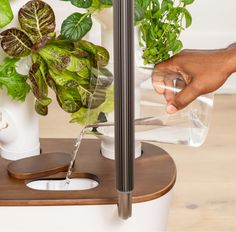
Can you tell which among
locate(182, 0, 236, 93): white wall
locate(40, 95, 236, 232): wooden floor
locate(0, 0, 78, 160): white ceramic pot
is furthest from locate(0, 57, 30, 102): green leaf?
locate(182, 0, 236, 93): white wall

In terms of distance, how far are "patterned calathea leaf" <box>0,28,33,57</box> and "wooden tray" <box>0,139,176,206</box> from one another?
10.5 inches

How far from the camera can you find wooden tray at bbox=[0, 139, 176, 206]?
1153mm

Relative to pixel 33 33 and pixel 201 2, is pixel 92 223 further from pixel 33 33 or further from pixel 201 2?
pixel 201 2

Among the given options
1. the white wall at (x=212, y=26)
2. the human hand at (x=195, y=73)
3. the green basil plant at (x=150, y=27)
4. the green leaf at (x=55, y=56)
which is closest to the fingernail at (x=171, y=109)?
the human hand at (x=195, y=73)

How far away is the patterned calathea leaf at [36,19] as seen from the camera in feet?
3.93

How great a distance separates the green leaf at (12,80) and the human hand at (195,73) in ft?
1.02

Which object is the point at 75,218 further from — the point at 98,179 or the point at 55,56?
the point at 55,56

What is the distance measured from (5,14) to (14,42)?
63mm

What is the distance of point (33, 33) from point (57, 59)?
83mm

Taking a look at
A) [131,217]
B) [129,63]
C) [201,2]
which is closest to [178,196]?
[131,217]

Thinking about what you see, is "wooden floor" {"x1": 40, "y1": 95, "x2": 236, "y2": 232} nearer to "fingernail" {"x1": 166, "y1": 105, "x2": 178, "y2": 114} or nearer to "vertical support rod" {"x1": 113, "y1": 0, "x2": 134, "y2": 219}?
"fingernail" {"x1": 166, "y1": 105, "x2": 178, "y2": 114}

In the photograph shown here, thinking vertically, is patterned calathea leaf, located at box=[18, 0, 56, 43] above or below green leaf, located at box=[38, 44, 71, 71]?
above

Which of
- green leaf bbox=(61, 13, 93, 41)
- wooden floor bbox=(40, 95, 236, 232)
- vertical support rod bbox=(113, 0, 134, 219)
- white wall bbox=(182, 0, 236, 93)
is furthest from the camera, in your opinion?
white wall bbox=(182, 0, 236, 93)

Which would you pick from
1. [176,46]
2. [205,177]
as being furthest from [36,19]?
[205,177]
